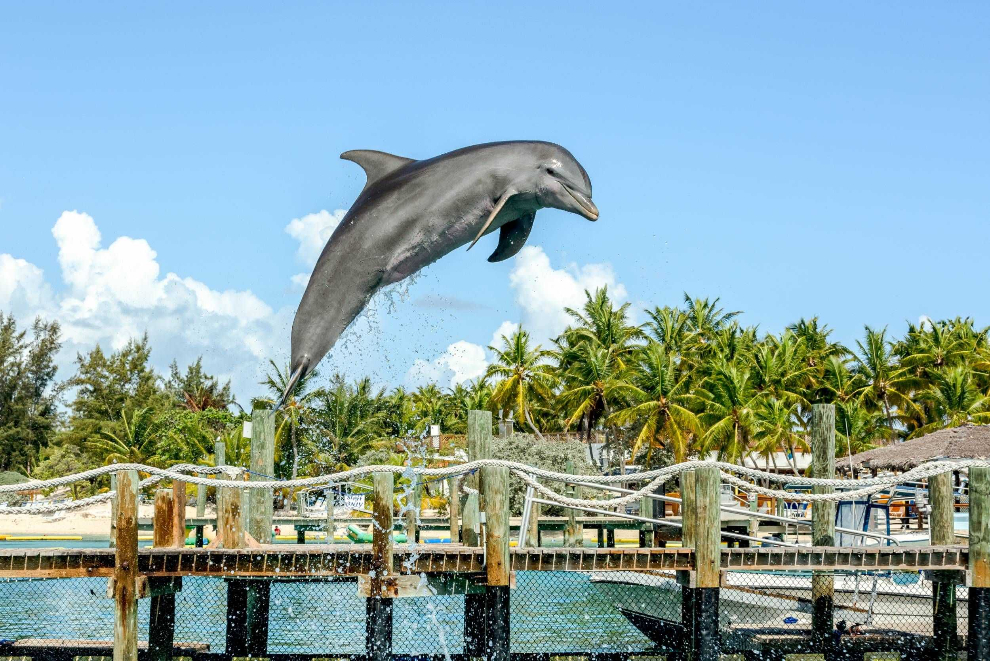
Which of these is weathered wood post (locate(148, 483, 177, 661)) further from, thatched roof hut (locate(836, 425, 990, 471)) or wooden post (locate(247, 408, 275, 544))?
thatched roof hut (locate(836, 425, 990, 471))

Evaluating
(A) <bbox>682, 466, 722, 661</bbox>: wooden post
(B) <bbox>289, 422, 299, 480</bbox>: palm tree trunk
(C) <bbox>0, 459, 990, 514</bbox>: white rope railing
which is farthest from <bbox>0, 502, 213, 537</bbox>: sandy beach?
(A) <bbox>682, 466, 722, 661</bbox>: wooden post

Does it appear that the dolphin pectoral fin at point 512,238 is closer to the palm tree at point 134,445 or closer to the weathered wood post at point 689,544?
the weathered wood post at point 689,544

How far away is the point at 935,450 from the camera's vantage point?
21.1 meters

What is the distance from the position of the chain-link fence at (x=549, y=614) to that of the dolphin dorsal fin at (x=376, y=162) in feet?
14.8

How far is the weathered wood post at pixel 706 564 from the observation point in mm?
8336

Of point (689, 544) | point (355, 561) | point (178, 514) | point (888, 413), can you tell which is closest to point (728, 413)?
point (888, 413)

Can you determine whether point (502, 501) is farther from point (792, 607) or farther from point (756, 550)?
point (792, 607)

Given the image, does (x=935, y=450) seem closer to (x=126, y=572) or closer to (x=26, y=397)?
(x=126, y=572)

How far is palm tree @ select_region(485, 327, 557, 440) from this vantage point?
43.2 metres

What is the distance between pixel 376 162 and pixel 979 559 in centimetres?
618

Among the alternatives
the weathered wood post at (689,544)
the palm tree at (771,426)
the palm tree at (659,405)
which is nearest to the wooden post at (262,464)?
the weathered wood post at (689,544)

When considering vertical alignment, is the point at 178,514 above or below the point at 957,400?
below

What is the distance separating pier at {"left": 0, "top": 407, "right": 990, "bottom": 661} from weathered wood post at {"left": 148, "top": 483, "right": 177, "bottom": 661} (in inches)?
0.7

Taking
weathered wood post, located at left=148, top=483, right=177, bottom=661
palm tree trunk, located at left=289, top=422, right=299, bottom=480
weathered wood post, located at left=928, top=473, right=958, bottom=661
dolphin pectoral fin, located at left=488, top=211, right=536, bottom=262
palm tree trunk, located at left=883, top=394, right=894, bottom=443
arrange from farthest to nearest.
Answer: palm tree trunk, located at left=883, top=394, right=894, bottom=443
palm tree trunk, located at left=289, top=422, right=299, bottom=480
weathered wood post, located at left=928, top=473, right=958, bottom=661
weathered wood post, located at left=148, top=483, right=177, bottom=661
dolphin pectoral fin, located at left=488, top=211, right=536, bottom=262
